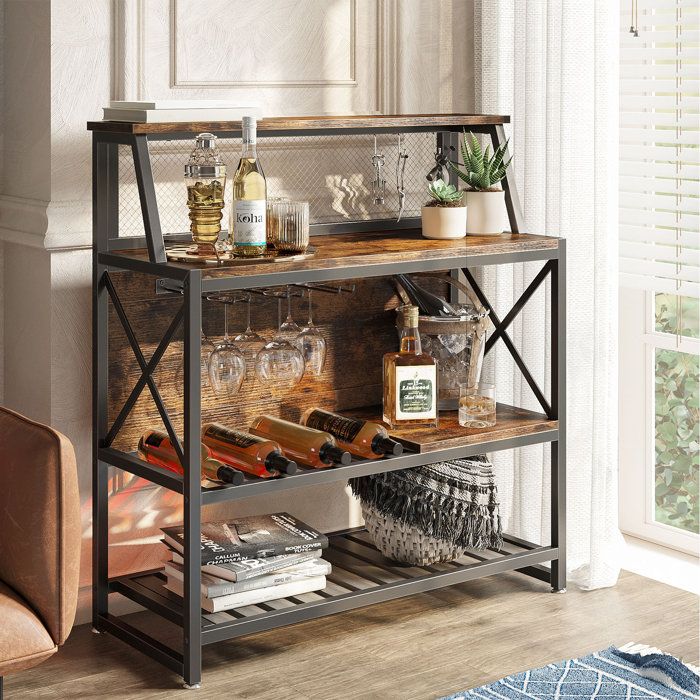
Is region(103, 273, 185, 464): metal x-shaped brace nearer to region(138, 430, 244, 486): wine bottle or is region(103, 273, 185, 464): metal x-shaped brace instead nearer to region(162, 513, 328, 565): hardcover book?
region(138, 430, 244, 486): wine bottle

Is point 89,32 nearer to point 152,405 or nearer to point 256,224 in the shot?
point 256,224

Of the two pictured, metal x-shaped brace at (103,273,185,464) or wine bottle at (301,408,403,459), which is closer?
metal x-shaped brace at (103,273,185,464)

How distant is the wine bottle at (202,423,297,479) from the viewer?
8.57 ft

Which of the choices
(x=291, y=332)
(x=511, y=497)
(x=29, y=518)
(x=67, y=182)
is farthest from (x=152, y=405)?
(x=511, y=497)

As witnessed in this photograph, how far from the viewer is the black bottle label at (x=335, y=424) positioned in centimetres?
281

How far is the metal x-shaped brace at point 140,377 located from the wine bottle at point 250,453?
0.37 ft

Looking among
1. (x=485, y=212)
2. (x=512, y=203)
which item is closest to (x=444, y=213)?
(x=485, y=212)

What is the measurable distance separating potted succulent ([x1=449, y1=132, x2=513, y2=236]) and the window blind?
53 cm

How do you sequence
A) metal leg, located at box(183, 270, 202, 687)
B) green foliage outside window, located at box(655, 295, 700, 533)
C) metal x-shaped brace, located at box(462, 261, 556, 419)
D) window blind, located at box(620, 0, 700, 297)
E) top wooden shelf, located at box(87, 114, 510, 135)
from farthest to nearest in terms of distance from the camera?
green foliage outside window, located at box(655, 295, 700, 533)
window blind, located at box(620, 0, 700, 297)
metal x-shaped brace, located at box(462, 261, 556, 419)
top wooden shelf, located at box(87, 114, 510, 135)
metal leg, located at box(183, 270, 202, 687)

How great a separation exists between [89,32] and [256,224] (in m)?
0.61

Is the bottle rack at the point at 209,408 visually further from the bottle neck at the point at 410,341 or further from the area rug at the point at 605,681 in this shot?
the area rug at the point at 605,681

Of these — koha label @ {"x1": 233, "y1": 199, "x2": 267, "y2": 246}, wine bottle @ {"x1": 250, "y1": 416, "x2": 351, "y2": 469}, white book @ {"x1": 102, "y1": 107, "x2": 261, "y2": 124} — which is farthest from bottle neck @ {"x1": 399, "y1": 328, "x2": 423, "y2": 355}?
white book @ {"x1": 102, "y1": 107, "x2": 261, "y2": 124}

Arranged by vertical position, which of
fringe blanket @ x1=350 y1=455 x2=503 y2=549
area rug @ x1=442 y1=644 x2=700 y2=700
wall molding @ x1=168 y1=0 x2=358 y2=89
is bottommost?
area rug @ x1=442 y1=644 x2=700 y2=700

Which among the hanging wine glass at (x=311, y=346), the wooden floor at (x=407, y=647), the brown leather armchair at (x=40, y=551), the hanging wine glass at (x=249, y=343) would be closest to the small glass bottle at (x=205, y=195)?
the hanging wine glass at (x=249, y=343)
